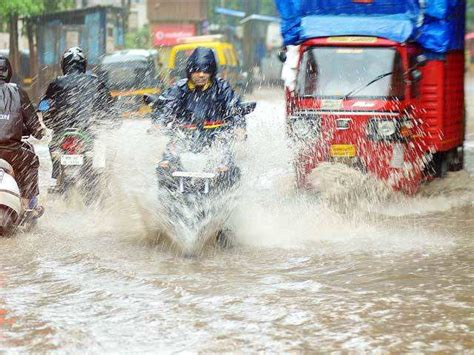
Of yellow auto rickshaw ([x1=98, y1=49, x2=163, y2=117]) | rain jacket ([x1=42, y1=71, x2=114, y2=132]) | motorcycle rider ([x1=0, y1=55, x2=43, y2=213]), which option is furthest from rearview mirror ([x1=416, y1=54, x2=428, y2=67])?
yellow auto rickshaw ([x1=98, y1=49, x2=163, y2=117])

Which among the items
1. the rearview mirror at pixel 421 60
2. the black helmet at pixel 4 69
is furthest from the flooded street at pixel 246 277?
the rearview mirror at pixel 421 60

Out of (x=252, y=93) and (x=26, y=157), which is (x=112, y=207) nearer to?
(x=26, y=157)

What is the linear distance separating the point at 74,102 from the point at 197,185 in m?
3.17

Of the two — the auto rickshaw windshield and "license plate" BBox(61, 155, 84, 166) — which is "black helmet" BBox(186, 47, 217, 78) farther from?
the auto rickshaw windshield

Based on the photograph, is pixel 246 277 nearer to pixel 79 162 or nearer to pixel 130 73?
pixel 79 162

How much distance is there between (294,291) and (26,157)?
3.49 meters

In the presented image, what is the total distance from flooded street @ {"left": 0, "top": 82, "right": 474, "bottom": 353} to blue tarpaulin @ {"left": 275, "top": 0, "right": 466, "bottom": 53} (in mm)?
1950

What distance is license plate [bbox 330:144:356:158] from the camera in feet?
36.6

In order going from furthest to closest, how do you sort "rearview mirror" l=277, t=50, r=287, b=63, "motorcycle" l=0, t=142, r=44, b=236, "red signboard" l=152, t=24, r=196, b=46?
1. "red signboard" l=152, t=24, r=196, b=46
2. "rearview mirror" l=277, t=50, r=287, b=63
3. "motorcycle" l=0, t=142, r=44, b=236

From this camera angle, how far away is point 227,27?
211ft

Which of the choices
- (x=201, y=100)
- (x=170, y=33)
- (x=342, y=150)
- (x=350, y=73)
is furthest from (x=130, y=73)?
Result: (x=170, y=33)

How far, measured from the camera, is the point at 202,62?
850 cm

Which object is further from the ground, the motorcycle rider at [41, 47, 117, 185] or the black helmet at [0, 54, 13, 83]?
the black helmet at [0, 54, 13, 83]

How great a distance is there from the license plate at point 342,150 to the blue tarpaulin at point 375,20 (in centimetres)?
139
